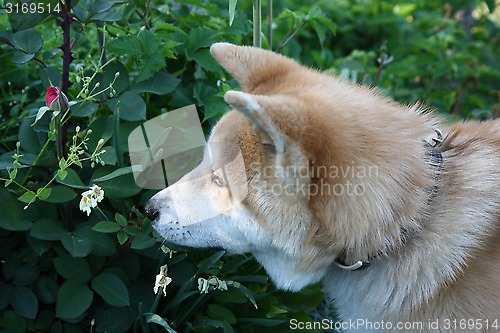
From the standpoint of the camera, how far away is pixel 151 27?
2.55 meters

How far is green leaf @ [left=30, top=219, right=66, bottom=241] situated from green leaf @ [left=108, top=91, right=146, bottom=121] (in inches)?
16.3

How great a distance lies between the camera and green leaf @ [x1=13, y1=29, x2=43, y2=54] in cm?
213

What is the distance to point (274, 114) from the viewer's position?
1590 millimetres

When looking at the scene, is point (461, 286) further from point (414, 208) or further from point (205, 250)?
point (205, 250)

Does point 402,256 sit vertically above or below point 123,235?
above

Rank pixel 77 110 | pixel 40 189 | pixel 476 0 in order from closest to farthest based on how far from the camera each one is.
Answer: pixel 40 189 < pixel 77 110 < pixel 476 0

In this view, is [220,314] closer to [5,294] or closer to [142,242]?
[142,242]

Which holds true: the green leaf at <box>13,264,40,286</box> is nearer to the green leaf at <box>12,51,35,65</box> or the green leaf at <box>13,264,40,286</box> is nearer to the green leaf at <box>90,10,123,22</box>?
the green leaf at <box>12,51,35,65</box>

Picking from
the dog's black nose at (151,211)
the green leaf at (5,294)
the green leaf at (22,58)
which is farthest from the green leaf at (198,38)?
the green leaf at (5,294)

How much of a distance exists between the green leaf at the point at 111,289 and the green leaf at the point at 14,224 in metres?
0.27

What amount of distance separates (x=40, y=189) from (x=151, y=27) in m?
0.92

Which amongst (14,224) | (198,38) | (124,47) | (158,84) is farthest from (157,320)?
(198,38)

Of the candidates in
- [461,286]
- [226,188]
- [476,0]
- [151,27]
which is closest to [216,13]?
[151,27]

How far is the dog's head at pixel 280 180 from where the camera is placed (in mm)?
1695
